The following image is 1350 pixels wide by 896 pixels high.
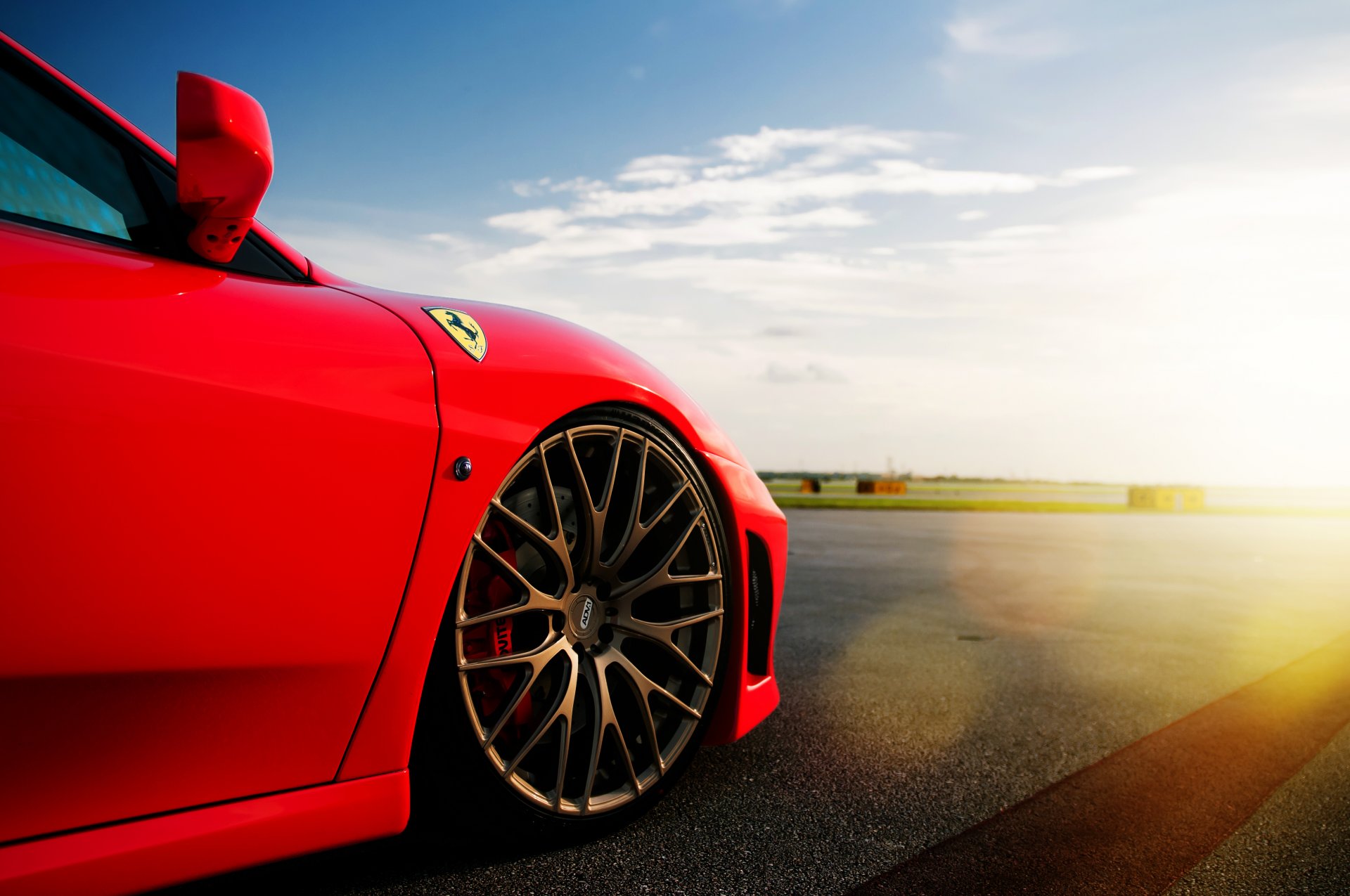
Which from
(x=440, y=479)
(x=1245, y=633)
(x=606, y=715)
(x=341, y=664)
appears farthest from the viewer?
(x=1245, y=633)

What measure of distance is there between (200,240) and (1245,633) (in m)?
5.24

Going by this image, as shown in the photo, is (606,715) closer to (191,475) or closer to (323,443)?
(323,443)

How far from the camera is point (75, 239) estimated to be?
135cm

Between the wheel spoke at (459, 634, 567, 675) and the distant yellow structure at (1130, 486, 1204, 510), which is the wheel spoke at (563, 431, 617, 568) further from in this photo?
the distant yellow structure at (1130, 486, 1204, 510)

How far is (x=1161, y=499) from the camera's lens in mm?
30031

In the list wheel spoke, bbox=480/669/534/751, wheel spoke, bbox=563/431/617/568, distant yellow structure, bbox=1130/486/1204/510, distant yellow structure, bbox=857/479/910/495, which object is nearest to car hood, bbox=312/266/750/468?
wheel spoke, bbox=563/431/617/568

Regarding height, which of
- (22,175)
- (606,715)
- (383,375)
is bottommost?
(606,715)

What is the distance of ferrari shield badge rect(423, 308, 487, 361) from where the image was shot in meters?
1.69

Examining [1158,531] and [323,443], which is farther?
[1158,531]

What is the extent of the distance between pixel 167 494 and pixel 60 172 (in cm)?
67

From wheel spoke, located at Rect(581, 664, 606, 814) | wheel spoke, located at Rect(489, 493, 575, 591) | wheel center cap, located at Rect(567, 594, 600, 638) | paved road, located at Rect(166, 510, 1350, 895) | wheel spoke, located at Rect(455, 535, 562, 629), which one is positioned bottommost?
paved road, located at Rect(166, 510, 1350, 895)

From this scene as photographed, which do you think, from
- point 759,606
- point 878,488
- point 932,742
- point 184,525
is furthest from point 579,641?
point 878,488

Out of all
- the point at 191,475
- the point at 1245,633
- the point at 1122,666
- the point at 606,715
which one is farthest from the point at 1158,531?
the point at 191,475

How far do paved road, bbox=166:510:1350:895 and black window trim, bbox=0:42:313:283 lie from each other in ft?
3.92
